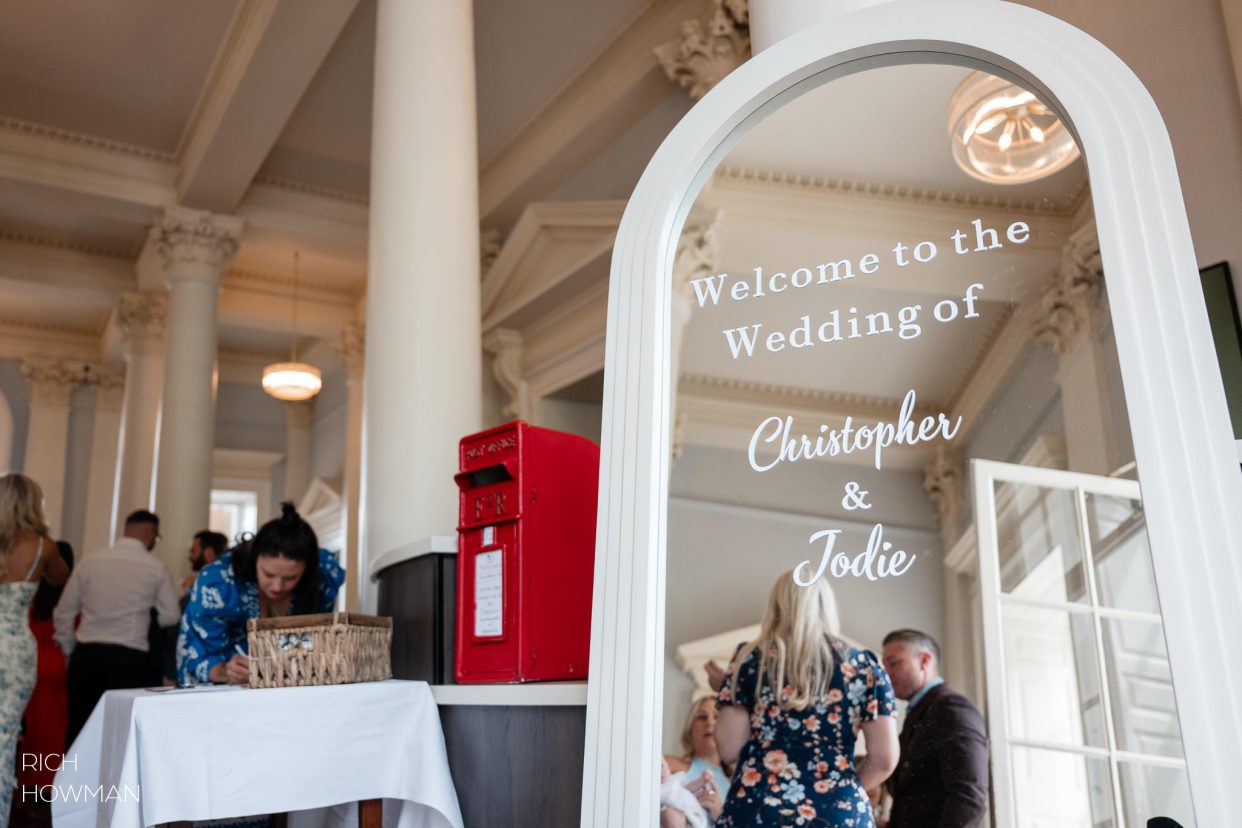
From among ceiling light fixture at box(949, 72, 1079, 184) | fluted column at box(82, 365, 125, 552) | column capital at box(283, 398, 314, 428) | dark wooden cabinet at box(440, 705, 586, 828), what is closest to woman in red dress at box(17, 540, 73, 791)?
dark wooden cabinet at box(440, 705, 586, 828)

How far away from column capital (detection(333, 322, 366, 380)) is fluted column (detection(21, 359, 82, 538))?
354 centimetres

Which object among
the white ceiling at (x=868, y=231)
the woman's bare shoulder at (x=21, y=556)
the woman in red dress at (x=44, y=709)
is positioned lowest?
the woman in red dress at (x=44, y=709)

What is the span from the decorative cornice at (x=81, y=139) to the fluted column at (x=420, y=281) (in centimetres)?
456

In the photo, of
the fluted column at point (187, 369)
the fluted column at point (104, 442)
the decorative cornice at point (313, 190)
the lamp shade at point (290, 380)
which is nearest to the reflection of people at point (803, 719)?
the fluted column at point (187, 369)

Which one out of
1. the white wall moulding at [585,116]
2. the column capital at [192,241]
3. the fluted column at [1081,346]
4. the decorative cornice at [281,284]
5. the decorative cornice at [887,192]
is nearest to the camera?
the fluted column at [1081,346]

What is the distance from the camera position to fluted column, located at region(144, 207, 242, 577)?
6906 millimetres

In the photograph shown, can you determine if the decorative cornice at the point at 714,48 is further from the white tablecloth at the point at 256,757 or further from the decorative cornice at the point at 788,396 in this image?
the white tablecloth at the point at 256,757

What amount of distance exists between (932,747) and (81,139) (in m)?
7.72

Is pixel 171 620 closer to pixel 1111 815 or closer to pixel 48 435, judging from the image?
pixel 1111 815

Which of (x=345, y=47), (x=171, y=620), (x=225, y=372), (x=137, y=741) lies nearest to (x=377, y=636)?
(x=137, y=741)

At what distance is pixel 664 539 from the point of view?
1.49m

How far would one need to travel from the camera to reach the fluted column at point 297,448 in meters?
12.5

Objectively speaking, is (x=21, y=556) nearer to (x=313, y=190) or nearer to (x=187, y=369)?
(x=187, y=369)

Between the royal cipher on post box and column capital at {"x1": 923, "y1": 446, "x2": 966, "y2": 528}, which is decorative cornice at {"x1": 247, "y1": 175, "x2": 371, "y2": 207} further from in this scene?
column capital at {"x1": 923, "y1": 446, "x2": 966, "y2": 528}
